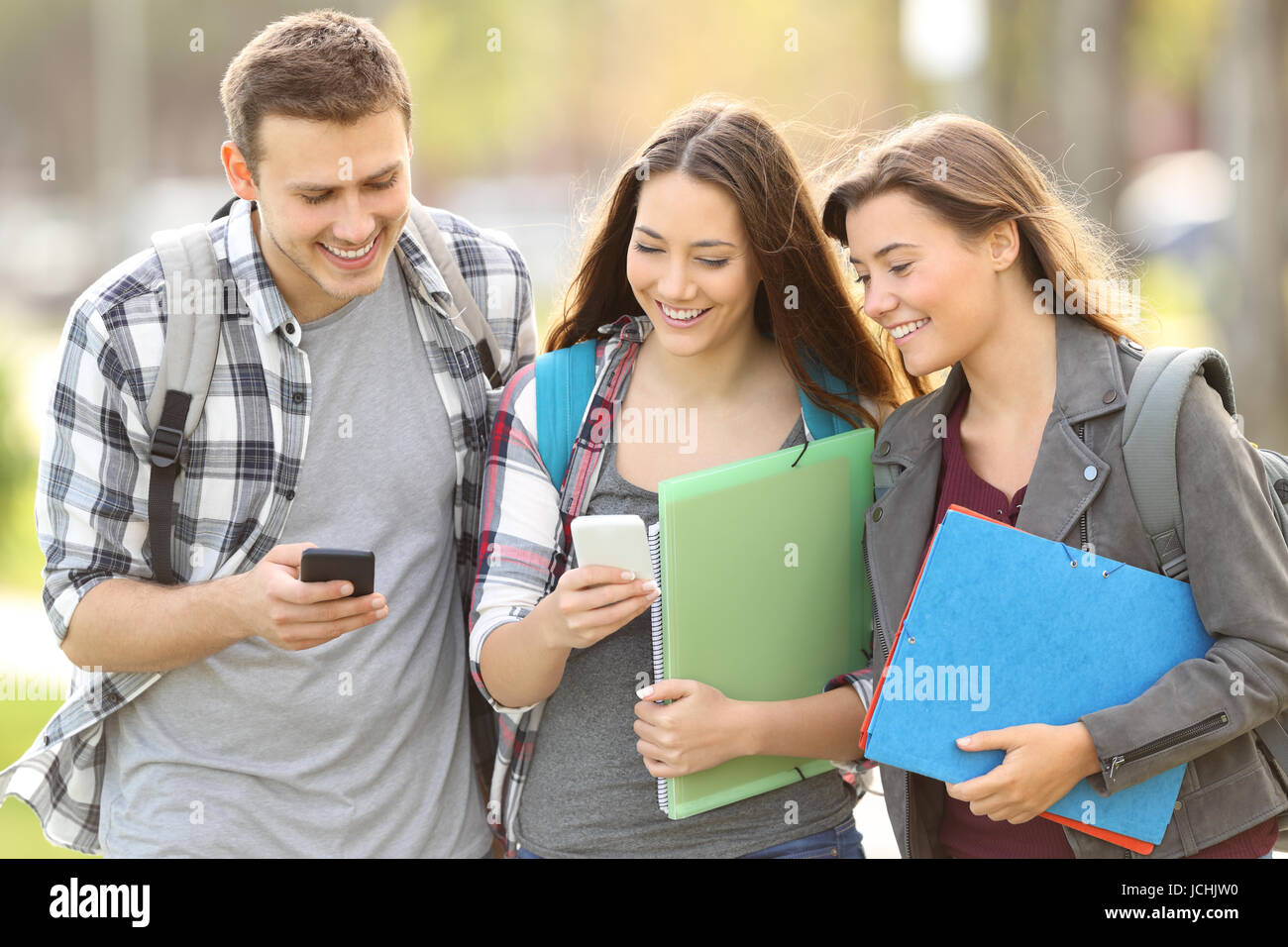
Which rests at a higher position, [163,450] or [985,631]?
[163,450]

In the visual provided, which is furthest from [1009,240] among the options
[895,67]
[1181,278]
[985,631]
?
[895,67]

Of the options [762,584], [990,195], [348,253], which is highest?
[990,195]

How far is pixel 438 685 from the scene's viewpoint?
2775mm

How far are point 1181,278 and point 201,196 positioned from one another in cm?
1745

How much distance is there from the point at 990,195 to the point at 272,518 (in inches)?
61.9

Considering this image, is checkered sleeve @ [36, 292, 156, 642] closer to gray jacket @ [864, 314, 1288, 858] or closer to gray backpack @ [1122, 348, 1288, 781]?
gray jacket @ [864, 314, 1288, 858]

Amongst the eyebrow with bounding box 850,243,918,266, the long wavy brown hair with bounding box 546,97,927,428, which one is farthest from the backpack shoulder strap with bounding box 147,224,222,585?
the eyebrow with bounding box 850,243,918,266

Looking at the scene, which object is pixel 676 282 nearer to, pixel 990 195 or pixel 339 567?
pixel 990 195

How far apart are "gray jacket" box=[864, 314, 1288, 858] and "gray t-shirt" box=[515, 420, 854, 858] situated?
26 cm

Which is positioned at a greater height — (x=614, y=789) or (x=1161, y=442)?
(x=1161, y=442)

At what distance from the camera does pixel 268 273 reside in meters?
2.68

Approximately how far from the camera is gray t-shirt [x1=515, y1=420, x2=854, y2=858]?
2.55 m

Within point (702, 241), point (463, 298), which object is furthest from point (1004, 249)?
point (463, 298)
